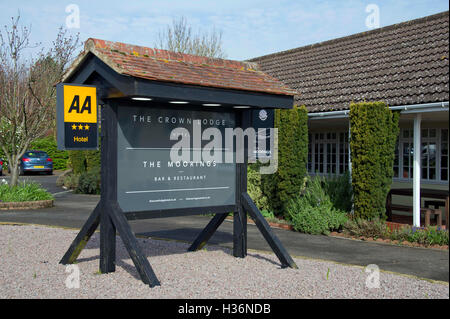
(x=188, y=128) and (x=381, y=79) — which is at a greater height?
(x=381, y=79)

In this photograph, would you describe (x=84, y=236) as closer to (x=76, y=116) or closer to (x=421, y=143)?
(x=76, y=116)

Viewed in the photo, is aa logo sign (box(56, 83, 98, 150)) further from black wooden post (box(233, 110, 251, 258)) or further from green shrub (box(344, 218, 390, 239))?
green shrub (box(344, 218, 390, 239))

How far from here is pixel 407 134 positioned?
13531mm

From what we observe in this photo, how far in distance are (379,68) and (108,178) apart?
8.91 meters

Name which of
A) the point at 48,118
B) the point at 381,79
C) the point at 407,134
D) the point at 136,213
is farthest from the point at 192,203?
the point at 48,118

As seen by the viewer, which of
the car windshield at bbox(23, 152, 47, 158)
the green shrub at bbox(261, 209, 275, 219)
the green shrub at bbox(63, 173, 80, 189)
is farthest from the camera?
the car windshield at bbox(23, 152, 47, 158)

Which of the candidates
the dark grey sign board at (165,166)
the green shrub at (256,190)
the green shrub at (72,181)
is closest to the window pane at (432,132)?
the green shrub at (256,190)

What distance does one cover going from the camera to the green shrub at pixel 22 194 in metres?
15.1

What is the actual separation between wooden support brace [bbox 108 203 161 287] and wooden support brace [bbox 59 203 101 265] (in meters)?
0.32

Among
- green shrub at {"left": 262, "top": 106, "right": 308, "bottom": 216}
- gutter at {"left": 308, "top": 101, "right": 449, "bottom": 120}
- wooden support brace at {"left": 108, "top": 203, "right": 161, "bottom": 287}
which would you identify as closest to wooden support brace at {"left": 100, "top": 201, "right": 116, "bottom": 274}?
wooden support brace at {"left": 108, "top": 203, "right": 161, "bottom": 287}

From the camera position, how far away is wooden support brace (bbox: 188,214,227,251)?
27.4ft

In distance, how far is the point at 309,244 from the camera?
9531 millimetres
